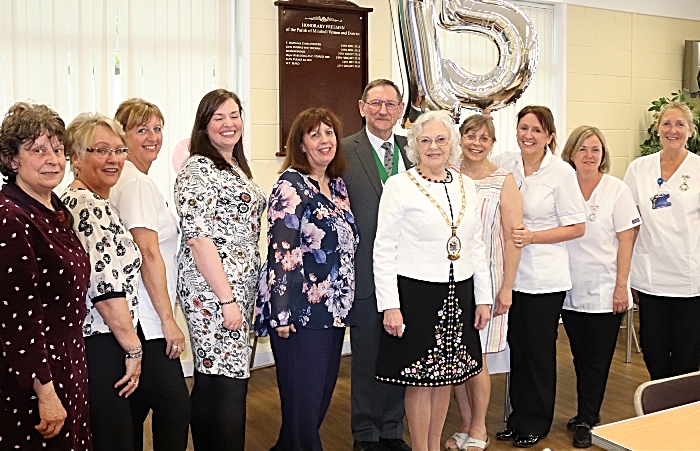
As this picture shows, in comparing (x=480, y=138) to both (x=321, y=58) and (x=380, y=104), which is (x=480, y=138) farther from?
(x=321, y=58)

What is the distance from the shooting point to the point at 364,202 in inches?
121

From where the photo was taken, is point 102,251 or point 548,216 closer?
point 102,251

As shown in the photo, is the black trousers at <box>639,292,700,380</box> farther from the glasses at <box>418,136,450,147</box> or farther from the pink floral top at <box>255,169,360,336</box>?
the pink floral top at <box>255,169,360,336</box>

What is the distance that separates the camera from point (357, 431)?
3.22 meters

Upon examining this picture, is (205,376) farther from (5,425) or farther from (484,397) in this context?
(484,397)

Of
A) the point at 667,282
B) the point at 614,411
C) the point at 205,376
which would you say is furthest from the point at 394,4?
the point at 614,411

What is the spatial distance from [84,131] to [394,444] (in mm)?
1863

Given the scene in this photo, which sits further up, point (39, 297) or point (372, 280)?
point (39, 297)

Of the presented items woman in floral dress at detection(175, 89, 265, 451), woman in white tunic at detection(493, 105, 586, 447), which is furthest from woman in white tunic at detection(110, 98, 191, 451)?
woman in white tunic at detection(493, 105, 586, 447)

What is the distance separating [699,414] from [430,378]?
3.90 ft

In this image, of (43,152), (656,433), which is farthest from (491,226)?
(43,152)

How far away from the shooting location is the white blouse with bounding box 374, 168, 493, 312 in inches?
109

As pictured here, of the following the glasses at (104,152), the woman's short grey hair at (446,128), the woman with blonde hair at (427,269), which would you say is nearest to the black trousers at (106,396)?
the glasses at (104,152)

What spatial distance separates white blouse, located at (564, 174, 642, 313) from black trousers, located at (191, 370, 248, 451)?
1708 mm
